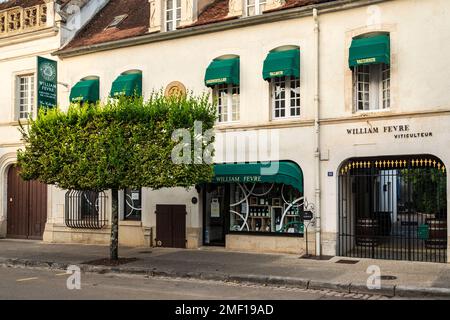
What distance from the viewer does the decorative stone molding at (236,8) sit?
16.2m

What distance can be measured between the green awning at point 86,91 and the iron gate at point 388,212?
902cm

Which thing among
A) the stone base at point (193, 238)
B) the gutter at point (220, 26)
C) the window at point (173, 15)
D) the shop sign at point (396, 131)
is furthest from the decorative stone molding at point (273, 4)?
the stone base at point (193, 238)

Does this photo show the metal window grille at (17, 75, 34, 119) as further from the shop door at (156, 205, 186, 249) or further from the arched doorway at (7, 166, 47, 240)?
the shop door at (156, 205, 186, 249)

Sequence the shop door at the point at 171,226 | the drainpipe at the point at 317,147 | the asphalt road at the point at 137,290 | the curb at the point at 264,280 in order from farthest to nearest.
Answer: the shop door at the point at 171,226 < the drainpipe at the point at 317,147 < the curb at the point at 264,280 < the asphalt road at the point at 137,290

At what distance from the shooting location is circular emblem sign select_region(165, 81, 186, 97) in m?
17.1

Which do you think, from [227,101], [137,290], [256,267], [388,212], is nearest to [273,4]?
[227,101]

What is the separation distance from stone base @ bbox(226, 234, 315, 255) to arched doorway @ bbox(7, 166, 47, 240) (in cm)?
802

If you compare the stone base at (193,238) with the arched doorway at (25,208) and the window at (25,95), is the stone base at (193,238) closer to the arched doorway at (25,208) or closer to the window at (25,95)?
the arched doorway at (25,208)

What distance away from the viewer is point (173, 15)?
1784 cm

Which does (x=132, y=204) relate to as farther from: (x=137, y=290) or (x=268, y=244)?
(x=137, y=290)

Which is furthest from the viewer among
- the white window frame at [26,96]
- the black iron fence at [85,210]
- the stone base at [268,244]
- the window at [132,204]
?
the white window frame at [26,96]

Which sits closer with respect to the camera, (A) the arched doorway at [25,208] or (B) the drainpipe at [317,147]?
(B) the drainpipe at [317,147]

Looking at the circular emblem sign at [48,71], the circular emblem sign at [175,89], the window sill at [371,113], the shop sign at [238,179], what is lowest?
the shop sign at [238,179]

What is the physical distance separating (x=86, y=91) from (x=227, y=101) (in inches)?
203
